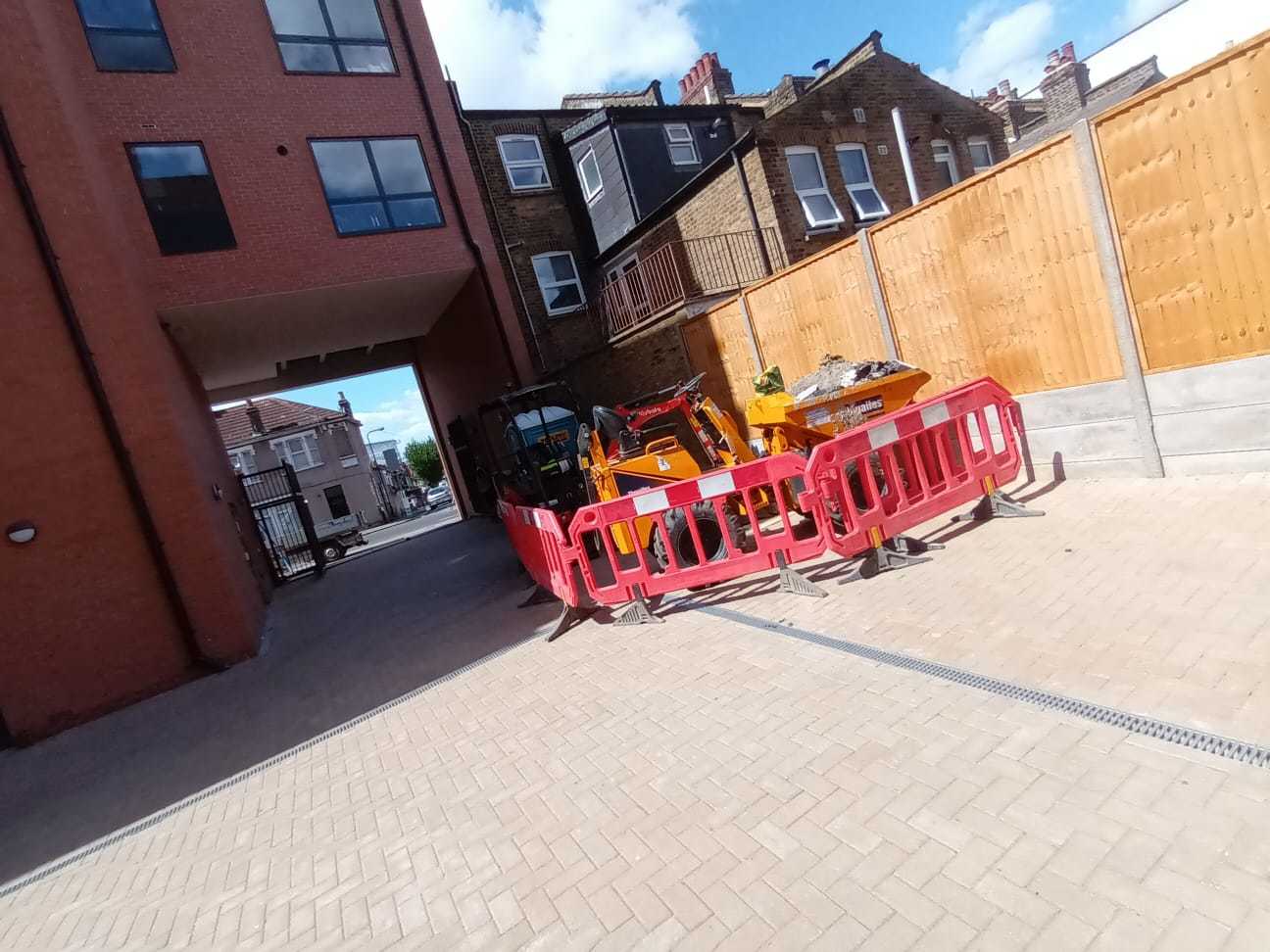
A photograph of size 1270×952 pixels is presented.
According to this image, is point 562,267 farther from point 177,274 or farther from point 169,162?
point 177,274

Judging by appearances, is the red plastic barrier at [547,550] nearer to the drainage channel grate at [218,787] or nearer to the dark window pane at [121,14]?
the drainage channel grate at [218,787]

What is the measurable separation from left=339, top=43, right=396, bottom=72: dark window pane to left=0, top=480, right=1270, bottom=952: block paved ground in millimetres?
12854

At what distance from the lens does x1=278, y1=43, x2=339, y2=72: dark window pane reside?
11773 millimetres

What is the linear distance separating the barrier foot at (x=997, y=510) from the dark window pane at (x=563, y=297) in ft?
44.4

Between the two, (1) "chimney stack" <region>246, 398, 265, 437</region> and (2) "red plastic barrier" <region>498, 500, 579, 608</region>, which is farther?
(1) "chimney stack" <region>246, 398, 265, 437</region>

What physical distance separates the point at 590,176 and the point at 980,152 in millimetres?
10959

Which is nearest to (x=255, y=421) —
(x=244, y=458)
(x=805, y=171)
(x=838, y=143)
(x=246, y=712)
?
(x=244, y=458)

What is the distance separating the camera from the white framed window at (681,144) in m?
17.9

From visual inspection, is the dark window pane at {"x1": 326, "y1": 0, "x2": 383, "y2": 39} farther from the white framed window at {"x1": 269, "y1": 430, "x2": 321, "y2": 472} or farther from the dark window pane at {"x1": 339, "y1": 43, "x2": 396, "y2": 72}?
the white framed window at {"x1": 269, "y1": 430, "x2": 321, "y2": 472}

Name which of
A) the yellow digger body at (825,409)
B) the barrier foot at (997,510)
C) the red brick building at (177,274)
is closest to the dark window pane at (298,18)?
the red brick building at (177,274)

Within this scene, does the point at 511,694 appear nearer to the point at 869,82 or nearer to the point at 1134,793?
the point at 1134,793

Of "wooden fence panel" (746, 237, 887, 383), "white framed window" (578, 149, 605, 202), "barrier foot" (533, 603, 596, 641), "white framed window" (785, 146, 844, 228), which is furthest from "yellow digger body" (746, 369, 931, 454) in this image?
"white framed window" (578, 149, 605, 202)

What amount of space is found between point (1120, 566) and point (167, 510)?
9.92 metres

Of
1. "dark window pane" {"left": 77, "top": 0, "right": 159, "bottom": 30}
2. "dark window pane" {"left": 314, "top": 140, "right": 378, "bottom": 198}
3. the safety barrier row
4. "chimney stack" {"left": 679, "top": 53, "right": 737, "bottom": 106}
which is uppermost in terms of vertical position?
"chimney stack" {"left": 679, "top": 53, "right": 737, "bottom": 106}
